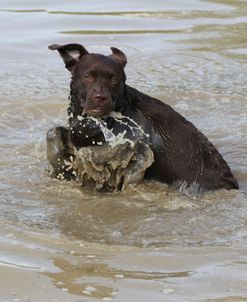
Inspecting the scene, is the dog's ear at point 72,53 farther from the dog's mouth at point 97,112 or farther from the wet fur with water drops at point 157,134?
the dog's mouth at point 97,112

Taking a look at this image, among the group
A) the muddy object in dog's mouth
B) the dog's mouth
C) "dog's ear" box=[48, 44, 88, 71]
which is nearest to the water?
the muddy object in dog's mouth

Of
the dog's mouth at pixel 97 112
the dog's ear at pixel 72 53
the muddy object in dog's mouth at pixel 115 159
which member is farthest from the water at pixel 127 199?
the dog's ear at pixel 72 53

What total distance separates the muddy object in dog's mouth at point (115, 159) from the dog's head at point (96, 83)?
0.20 meters

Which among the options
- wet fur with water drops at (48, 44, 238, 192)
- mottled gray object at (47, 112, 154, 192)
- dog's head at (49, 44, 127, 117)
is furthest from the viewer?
mottled gray object at (47, 112, 154, 192)

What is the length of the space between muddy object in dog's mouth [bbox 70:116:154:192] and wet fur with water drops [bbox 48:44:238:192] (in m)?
0.05

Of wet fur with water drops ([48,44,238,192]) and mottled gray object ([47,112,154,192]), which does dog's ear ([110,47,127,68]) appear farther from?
mottled gray object ([47,112,154,192])

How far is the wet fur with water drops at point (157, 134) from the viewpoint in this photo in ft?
22.2

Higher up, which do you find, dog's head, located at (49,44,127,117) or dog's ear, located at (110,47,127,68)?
dog's ear, located at (110,47,127,68)

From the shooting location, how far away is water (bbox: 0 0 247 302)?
5180 millimetres

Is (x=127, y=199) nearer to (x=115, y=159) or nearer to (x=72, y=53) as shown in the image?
(x=115, y=159)

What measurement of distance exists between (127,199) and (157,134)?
0.57 m

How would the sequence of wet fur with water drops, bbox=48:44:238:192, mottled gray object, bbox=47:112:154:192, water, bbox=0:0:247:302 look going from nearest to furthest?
1. water, bbox=0:0:247:302
2. wet fur with water drops, bbox=48:44:238:192
3. mottled gray object, bbox=47:112:154:192

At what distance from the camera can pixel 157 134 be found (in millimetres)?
7094

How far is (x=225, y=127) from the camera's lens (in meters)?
8.84
